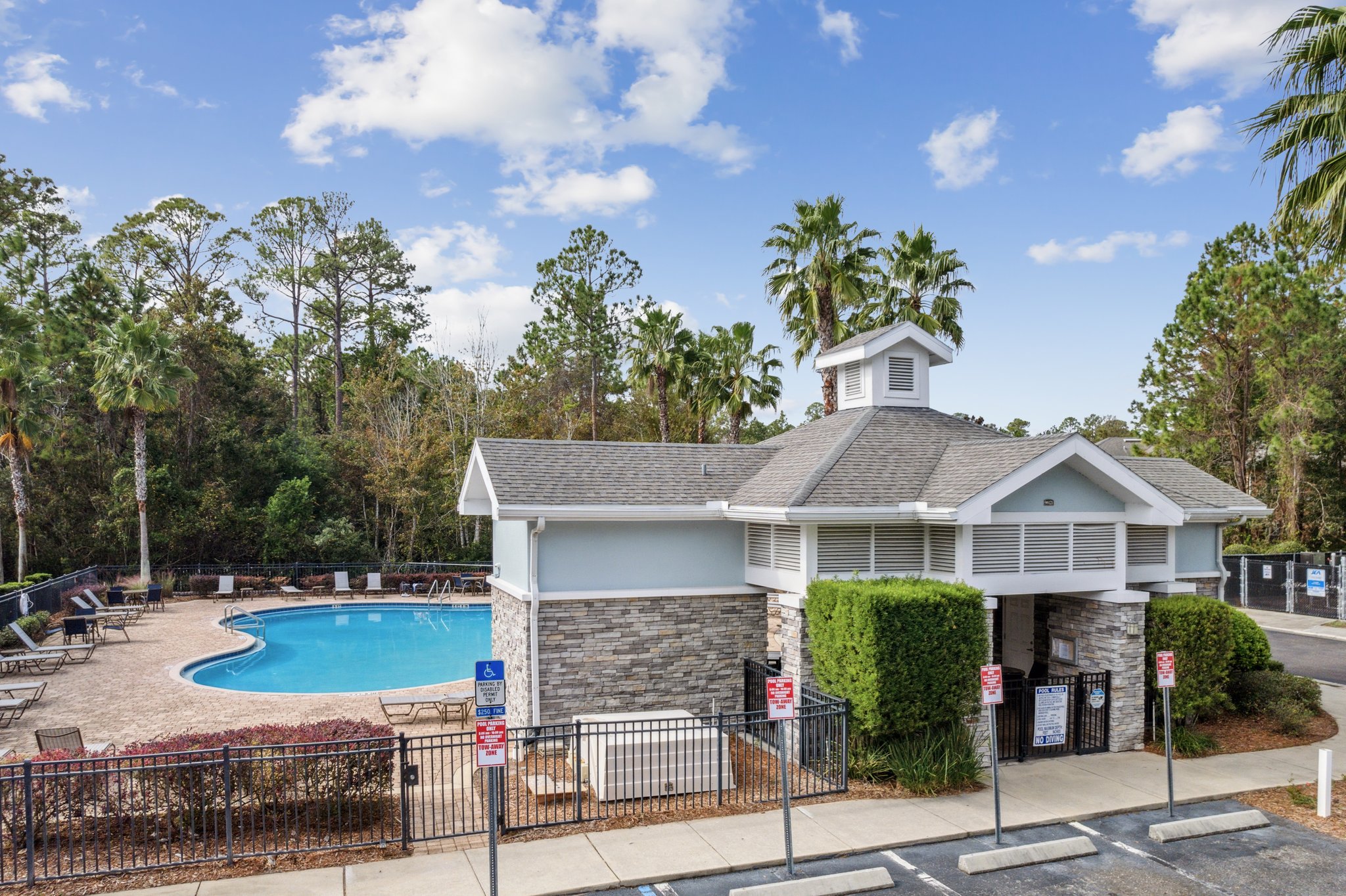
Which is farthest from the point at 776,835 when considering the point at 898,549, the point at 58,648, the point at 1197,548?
the point at 58,648

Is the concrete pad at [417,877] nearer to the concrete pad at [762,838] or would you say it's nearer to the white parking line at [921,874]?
the concrete pad at [762,838]

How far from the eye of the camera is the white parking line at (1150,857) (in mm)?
9344

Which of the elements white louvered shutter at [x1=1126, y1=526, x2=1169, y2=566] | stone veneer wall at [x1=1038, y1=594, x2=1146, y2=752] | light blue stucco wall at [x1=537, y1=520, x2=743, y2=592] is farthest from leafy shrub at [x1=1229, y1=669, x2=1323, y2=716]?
light blue stucco wall at [x1=537, y1=520, x2=743, y2=592]

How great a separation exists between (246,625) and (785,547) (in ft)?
71.3

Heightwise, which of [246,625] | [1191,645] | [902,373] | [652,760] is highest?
[902,373]

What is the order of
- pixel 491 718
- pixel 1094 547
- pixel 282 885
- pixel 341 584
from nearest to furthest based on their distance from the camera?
1. pixel 491 718
2. pixel 282 885
3. pixel 1094 547
4. pixel 341 584

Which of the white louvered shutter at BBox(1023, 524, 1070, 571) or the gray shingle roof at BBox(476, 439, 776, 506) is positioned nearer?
the white louvered shutter at BBox(1023, 524, 1070, 571)

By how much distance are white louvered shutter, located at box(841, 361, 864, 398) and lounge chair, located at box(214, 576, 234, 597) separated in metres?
26.8

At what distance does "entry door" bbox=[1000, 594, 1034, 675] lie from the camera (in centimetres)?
1762

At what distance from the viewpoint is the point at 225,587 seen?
33219 mm

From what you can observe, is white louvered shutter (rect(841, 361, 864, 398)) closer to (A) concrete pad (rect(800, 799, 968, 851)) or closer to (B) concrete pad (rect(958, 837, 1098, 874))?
(A) concrete pad (rect(800, 799, 968, 851))

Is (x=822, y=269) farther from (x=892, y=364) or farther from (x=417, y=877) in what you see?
(x=417, y=877)

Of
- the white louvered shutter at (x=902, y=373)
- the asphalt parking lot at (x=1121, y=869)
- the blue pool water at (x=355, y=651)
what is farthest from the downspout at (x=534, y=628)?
the blue pool water at (x=355, y=651)

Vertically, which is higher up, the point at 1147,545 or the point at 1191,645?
the point at 1147,545
